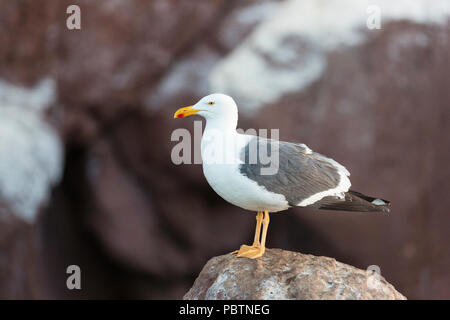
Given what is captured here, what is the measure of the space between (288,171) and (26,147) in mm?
2003

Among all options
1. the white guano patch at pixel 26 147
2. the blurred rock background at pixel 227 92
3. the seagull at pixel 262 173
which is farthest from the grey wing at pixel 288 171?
the white guano patch at pixel 26 147

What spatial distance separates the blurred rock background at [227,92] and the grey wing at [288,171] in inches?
56.7

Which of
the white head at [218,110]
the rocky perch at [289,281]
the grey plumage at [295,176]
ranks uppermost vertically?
A: the white head at [218,110]

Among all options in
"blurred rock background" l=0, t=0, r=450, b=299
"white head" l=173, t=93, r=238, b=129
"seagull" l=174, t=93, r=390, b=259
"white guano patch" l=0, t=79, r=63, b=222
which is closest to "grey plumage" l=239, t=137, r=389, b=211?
"seagull" l=174, t=93, r=390, b=259

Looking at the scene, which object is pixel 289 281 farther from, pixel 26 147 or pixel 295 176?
pixel 26 147

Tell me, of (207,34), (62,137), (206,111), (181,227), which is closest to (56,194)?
(62,137)

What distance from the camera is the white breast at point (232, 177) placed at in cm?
152

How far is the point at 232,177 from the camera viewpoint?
1.52m

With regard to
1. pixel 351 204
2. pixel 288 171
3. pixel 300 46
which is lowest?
pixel 351 204

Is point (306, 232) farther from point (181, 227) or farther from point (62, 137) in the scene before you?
point (62, 137)

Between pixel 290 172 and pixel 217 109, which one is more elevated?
pixel 217 109

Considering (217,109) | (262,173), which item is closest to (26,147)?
(217,109)

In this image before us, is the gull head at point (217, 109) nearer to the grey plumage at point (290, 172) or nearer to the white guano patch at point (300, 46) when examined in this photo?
the grey plumage at point (290, 172)

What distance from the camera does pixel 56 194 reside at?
3457 millimetres
